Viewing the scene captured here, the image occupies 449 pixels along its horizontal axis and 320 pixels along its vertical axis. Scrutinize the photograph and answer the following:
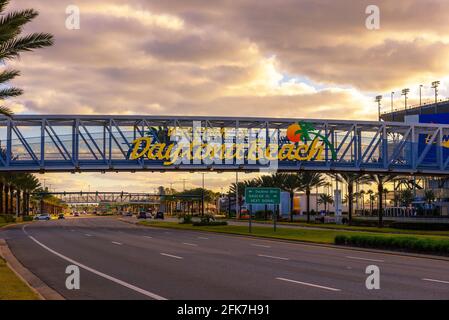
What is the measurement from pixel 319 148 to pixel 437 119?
193ft

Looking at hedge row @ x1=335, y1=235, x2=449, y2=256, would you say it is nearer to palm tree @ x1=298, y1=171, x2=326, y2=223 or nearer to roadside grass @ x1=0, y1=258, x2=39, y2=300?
roadside grass @ x1=0, y1=258, x2=39, y2=300

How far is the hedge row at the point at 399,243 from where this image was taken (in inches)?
1216

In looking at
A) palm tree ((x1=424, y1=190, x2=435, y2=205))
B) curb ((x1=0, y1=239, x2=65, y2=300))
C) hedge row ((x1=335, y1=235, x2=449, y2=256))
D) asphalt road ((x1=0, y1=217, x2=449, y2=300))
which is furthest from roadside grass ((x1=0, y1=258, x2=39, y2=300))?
palm tree ((x1=424, y1=190, x2=435, y2=205))

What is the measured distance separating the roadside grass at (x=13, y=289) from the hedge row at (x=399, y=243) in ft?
68.8

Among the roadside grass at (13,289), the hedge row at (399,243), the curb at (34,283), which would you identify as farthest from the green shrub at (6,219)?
the roadside grass at (13,289)

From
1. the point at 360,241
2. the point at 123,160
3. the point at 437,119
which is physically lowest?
the point at 360,241

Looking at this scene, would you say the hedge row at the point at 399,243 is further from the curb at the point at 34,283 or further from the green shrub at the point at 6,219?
the green shrub at the point at 6,219

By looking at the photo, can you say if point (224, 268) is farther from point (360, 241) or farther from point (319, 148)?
point (319, 148)

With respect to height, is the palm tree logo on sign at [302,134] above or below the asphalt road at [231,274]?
above

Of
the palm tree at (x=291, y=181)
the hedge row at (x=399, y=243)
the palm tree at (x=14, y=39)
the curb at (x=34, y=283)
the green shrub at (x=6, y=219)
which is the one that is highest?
the palm tree at (x=14, y=39)

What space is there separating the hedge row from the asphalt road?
7.06 feet

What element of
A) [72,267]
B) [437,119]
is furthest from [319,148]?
[437,119]
